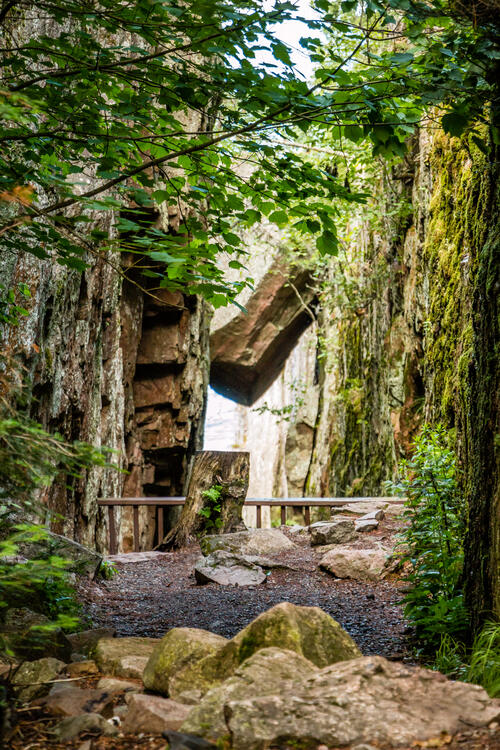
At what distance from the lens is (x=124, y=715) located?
7.66 feet

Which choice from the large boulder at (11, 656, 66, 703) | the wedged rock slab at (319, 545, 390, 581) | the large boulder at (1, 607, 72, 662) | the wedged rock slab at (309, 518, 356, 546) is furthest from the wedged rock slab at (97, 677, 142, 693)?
the wedged rock slab at (309, 518, 356, 546)

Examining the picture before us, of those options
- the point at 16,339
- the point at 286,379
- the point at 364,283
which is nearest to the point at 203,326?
the point at 364,283

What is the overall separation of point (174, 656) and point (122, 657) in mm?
513

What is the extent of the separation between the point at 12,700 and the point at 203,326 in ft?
50.5

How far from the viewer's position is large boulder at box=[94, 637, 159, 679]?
2.95 m

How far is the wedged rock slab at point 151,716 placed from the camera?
2.12 meters

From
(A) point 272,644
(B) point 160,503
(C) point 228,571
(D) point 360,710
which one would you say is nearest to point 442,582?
(A) point 272,644

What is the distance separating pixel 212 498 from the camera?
9.08m

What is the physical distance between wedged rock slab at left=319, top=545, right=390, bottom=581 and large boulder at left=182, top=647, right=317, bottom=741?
3994mm

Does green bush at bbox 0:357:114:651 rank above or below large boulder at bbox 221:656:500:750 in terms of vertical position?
above

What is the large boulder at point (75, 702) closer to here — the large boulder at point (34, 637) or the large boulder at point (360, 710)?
the large boulder at point (34, 637)

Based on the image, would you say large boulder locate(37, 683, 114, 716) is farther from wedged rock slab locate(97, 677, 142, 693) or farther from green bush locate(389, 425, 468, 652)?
green bush locate(389, 425, 468, 652)

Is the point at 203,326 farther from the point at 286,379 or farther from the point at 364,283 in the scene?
the point at 286,379

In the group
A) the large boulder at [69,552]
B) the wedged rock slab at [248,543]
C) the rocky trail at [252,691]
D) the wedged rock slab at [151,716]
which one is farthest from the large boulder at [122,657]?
the wedged rock slab at [248,543]
